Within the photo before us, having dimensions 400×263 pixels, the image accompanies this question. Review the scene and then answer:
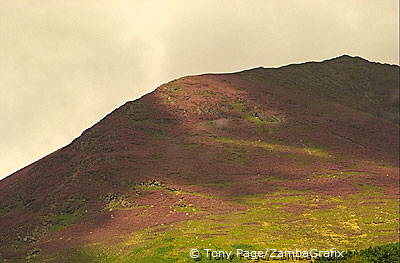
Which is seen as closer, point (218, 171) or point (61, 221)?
point (61, 221)

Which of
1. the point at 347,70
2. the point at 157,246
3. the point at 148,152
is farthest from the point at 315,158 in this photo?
the point at 347,70

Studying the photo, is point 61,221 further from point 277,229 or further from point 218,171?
point 277,229

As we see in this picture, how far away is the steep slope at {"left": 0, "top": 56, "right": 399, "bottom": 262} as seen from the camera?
2355 inches

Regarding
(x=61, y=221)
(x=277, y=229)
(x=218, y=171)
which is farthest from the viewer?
(x=218, y=171)

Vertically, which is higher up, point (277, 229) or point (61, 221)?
point (61, 221)

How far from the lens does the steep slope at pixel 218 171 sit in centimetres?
5981

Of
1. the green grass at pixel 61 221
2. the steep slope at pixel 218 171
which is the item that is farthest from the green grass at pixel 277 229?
the green grass at pixel 61 221

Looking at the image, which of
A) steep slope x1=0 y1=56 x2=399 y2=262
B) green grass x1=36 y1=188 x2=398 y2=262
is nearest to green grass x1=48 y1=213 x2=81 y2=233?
steep slope x1=0 y1=56 x2=399 y2=262

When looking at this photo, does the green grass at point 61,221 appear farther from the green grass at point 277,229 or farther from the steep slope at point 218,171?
the green grass at point 277,229

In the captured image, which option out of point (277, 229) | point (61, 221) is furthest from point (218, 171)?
point (277, 229)

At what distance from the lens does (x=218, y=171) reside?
267ft

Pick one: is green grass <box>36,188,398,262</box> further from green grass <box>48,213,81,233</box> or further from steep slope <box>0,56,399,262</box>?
green grass <box>48,213,81,233</box>

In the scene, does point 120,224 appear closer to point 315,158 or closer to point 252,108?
point 315,158

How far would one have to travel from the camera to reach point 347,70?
144 m
